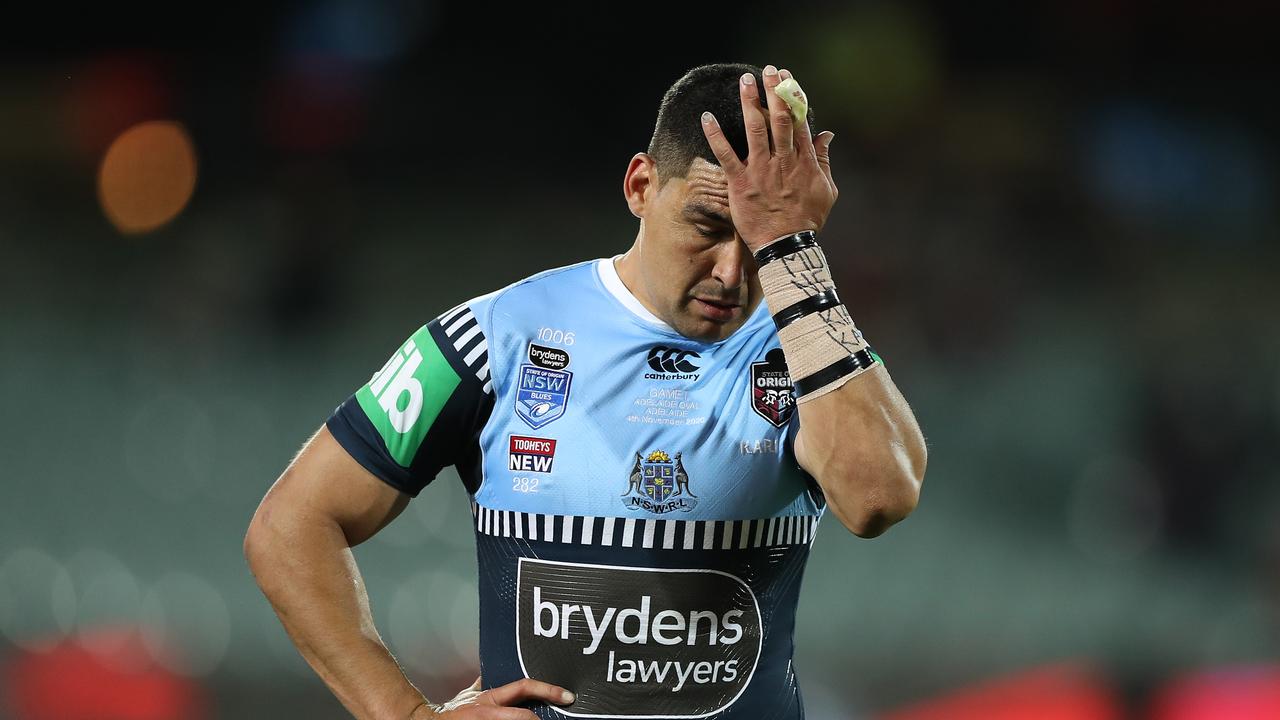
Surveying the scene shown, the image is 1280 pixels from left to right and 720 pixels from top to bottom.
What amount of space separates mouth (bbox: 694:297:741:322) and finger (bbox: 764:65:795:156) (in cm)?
30

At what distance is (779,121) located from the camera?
6.10ft

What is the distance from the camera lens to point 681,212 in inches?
80.5

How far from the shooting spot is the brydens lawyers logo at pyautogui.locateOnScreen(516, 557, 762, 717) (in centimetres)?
202

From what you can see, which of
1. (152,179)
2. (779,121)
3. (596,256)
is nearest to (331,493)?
(779,121)

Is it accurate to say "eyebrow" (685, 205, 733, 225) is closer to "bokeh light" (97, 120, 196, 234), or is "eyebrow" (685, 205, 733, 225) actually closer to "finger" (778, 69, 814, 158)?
"finger" (778, 69, 814, 158)

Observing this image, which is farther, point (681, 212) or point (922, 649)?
point (922, 649)

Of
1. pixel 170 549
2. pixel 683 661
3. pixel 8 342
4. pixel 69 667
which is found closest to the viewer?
pixel 683 661

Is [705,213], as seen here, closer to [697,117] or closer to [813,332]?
[697,117]

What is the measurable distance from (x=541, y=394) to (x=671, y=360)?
23cm

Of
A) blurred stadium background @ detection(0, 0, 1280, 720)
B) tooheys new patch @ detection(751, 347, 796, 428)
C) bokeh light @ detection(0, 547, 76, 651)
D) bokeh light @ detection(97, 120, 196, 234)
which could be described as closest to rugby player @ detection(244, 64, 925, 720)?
tooheys new patch @ detection(751, 347, 796, 428)

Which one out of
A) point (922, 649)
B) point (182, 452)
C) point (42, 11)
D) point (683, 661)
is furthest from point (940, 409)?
point (42, 11)

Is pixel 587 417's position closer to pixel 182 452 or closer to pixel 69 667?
pixel 69 667

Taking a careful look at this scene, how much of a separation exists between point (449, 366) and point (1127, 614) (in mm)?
5827

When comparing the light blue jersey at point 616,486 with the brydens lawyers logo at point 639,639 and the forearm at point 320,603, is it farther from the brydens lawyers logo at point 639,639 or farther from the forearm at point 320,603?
the forearm at point 320,603
